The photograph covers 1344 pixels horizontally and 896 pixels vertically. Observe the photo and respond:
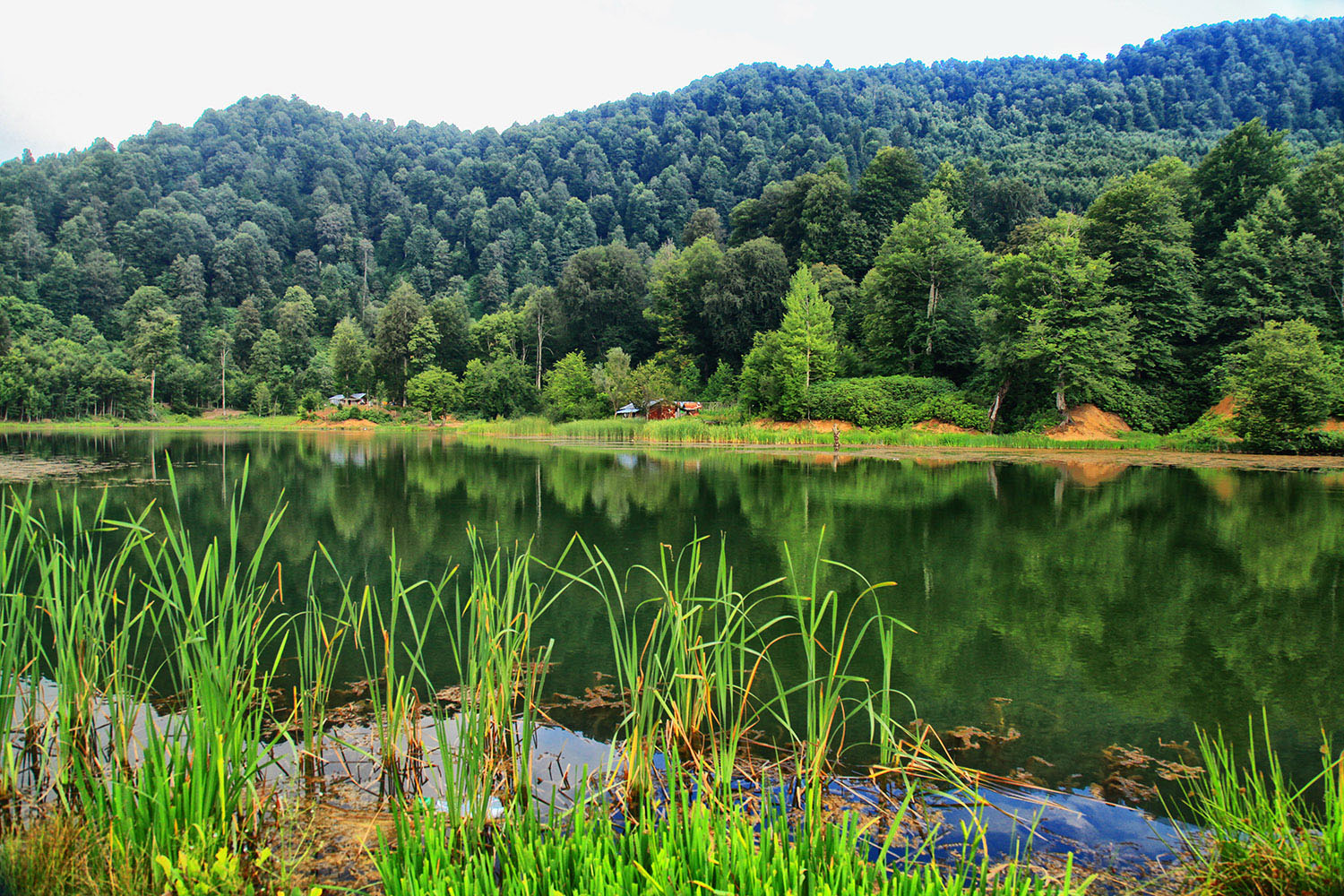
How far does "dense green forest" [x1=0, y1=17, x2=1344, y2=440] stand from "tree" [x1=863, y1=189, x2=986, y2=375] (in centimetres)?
18

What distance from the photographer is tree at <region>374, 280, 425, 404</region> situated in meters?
66.9

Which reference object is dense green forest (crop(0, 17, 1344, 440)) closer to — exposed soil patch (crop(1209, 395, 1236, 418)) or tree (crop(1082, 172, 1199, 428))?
tree (crop(1082, 172, 1199, 428))

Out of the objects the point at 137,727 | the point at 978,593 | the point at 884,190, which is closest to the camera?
the point at 137,727

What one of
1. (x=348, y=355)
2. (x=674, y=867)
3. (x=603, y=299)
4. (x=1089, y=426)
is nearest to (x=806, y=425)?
(x=1089, y=426)

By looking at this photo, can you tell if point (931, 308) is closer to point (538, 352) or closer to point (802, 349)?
point (802, 349)

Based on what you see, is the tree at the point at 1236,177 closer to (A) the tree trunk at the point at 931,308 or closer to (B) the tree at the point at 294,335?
(A) the tree trunk at the point at 931,308

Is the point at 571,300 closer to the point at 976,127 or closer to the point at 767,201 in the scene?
the point at 767,201

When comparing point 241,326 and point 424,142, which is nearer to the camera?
point 241,326

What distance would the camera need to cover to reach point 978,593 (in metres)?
7.65

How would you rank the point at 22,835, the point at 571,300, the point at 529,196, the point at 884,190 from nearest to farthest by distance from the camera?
the point at 22,835
the point at 884,190
the point at 571,300
the point at 529,196

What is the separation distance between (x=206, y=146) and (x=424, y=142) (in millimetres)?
39621

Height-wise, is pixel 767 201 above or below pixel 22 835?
above

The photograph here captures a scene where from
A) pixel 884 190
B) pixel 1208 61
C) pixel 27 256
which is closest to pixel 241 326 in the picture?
pixel 27 256

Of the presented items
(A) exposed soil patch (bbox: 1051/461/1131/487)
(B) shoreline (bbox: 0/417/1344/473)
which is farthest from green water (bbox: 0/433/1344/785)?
(B) shoreline (bbox: 0/417/1344/473)
